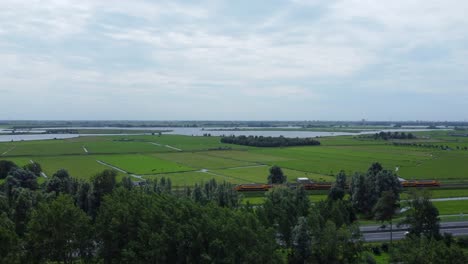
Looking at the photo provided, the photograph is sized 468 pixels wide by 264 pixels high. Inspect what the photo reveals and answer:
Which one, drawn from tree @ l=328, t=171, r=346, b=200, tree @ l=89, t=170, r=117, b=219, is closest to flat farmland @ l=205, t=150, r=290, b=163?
tree @ l=328, t=171, r=346, b=200

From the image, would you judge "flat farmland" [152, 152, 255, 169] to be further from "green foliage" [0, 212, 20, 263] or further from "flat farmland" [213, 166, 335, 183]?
"green foliage" [0, 212, 20, 263]

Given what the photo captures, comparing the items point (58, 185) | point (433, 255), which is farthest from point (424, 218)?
point (58, 185)

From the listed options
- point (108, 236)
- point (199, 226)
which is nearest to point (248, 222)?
point (199, 226)

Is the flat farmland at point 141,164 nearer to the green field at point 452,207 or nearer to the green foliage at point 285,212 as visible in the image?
the green foliage at point 285,212

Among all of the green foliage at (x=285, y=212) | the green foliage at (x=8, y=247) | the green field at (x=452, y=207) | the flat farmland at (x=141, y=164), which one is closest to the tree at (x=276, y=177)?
the green field at (x=452, y=207)

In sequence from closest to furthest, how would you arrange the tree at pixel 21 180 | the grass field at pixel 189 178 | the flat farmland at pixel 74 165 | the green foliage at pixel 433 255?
the green foliage at pixel 433 255
the tree at pixel 21 180
the grass field at pixel 189 178
the flat farmland at pixel 74 165

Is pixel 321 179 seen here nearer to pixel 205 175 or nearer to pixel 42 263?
pixel 205 175

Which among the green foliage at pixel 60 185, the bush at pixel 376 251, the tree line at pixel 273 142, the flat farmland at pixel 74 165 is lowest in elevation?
the bush at pixel 376 251
